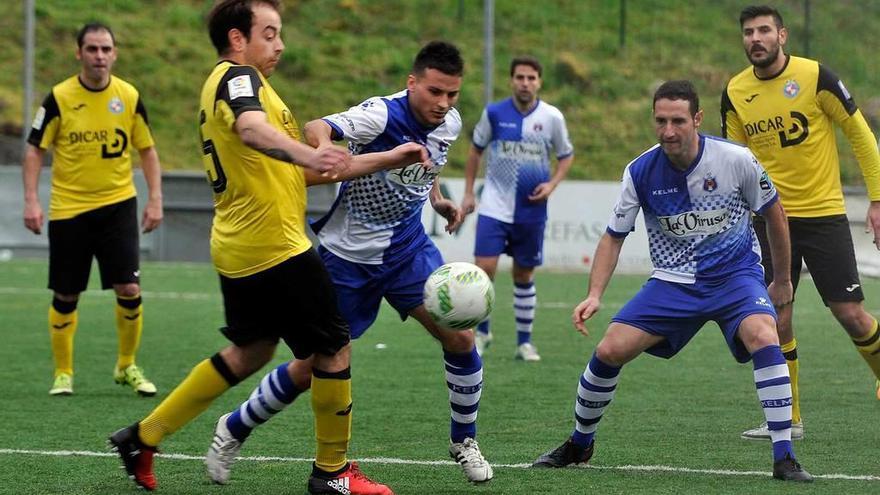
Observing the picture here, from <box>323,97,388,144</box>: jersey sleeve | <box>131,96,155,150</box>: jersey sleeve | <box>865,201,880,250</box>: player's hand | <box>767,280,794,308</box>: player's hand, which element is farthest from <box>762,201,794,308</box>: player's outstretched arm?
<box>131,96,155,150</box>: jersey sleeve

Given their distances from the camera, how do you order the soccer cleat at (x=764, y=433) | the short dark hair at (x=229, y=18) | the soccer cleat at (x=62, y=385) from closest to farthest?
1. the short dark hair at (x=229, y=18)
2. the soccer cleat at (x=764, y=433)
3. the soccer cleat at (x=62, y=385)

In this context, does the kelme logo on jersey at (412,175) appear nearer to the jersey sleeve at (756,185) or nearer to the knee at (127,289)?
the jersey sleeve at (756,185)

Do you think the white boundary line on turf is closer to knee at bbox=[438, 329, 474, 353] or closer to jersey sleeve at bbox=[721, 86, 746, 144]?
knee at bbox=[438, 329, 474, 353]

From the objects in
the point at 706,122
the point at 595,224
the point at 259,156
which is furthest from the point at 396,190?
the point at 706,122

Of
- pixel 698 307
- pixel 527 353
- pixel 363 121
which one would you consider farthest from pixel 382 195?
pixel 527 353

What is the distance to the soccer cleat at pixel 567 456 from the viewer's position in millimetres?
6285

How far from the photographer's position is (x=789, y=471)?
230 inches

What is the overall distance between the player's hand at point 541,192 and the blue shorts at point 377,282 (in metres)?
4.97

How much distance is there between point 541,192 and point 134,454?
19.9ft

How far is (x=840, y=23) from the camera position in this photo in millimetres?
24672

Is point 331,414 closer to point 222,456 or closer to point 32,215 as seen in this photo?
point 222,456

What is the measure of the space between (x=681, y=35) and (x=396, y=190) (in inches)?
860

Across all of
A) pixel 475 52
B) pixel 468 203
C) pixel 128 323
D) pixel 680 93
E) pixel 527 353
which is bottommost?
pixel 475 52

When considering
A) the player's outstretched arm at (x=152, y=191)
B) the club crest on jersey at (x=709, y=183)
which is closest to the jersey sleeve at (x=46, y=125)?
the player's outstretched arm at (x=152, y=191)
